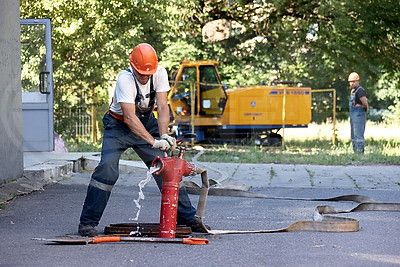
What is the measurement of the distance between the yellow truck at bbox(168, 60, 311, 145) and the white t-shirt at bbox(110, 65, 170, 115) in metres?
16.5

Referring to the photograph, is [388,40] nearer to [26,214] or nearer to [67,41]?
[67,41]

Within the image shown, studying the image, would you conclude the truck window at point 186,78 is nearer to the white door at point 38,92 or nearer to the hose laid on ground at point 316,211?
the white door at point 38,92

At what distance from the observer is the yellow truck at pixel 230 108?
2462 centimetres

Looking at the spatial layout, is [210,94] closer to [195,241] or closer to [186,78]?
[186,78]

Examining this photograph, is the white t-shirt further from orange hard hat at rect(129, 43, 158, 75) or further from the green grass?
the green grass

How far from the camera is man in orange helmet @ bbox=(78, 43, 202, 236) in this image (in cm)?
726

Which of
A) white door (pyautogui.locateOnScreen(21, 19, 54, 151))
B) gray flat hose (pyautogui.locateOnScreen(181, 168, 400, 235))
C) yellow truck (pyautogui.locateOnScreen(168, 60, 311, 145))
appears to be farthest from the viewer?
yellow truck (pyautogui.locateOnScreen(168, 60, 311, 145))

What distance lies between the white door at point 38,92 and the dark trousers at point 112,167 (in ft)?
28.4

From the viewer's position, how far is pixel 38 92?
637 inches

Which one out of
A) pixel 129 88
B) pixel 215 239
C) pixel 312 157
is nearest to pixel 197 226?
→ pixel 215 239

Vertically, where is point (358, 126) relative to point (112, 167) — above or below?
below

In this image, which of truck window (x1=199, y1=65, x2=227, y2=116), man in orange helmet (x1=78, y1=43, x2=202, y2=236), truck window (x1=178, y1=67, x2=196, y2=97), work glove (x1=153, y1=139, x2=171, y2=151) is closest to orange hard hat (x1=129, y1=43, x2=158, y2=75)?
man in orange helmet (x1=78, y1=43, x2=202, y2=236)

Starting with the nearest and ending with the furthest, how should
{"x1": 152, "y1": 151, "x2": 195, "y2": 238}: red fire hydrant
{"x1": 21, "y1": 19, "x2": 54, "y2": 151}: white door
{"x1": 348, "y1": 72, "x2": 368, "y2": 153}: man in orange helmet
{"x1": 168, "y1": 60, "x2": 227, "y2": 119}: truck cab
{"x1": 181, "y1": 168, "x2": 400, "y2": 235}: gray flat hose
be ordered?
{"x1": 152, "y1": 151, "x2": 195, "y2": 238}: red fire hydrant
{"x1": 181, "y1": 168, "x2": 400, "y2": 235}: gray flat hose
{"x1": 21, "y1": 19, "x2": 54, "y2": 151}: white door
{"x1": 348, "y1": 72, "x2": 368, "y2": 153}: man in orange helmet
{"x1": 168, "y1": 60, "x2": 227, "y2": 119}: truck cab

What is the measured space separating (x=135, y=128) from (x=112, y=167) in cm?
50
